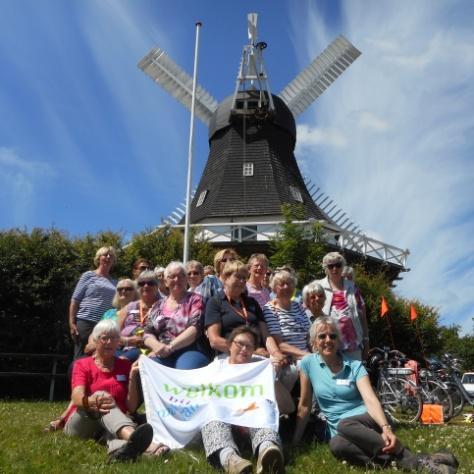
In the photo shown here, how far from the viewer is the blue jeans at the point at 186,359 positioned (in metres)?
5.09

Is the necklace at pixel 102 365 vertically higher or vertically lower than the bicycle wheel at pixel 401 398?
higher

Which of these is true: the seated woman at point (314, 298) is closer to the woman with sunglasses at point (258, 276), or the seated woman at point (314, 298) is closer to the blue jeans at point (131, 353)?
the woman with sunglasses at point (258, 276)

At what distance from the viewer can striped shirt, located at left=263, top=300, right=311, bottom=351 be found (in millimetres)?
5531

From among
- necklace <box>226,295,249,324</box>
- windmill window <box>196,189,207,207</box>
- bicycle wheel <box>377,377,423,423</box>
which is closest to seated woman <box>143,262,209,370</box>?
necklace <box>226,295,249,324</box>

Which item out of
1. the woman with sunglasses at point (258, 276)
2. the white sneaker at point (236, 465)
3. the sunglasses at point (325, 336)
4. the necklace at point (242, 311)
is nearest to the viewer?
the white sneaker at point (236, 465)

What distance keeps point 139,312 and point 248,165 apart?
2094cm

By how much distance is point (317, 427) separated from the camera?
5.05 m

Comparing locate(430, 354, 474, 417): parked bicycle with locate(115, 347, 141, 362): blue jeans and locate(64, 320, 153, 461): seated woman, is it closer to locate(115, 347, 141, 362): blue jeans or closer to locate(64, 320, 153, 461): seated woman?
locate(115, 347, 141, 362): blue jeans

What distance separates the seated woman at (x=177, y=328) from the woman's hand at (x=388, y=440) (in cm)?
179

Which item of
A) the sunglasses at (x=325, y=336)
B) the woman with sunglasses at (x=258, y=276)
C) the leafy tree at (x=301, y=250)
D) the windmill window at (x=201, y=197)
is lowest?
the sunglasses at (x=325, y=336)

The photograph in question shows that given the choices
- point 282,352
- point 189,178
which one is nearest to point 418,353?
point 189,178

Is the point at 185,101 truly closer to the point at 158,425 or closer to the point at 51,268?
the point at 51,268

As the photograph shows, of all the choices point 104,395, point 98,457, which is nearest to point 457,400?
point 104,395

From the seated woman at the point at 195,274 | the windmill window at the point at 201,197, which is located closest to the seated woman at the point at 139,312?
the seated woman at the point at 195,274
